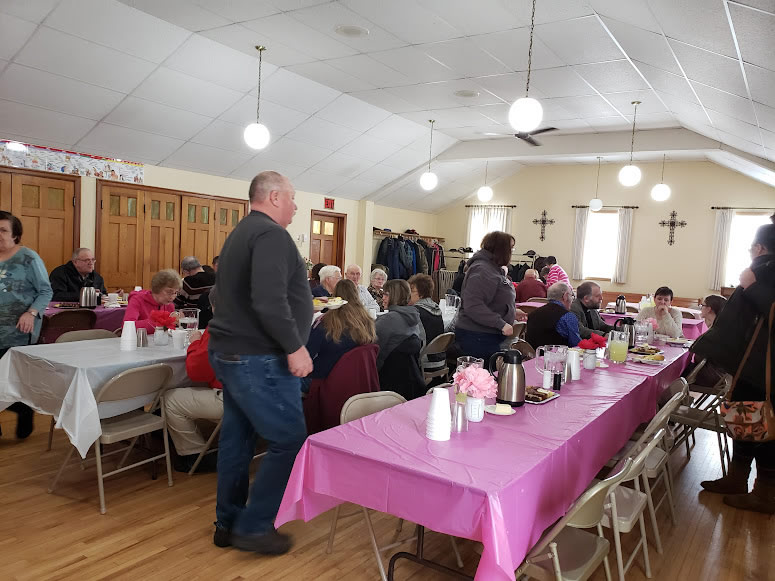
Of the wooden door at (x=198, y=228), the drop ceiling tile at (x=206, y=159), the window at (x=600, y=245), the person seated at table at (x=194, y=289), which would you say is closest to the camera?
the person seated at table at (x=194, y=289)

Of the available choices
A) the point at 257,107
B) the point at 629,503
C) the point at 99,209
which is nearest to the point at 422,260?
the point at 257,107

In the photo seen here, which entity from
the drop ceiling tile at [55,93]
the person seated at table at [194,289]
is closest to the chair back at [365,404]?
the person seated at table at [194,289]

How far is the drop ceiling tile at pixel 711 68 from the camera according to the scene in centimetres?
384

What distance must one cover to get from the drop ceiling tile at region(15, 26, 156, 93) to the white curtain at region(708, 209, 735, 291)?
9416 millimetres

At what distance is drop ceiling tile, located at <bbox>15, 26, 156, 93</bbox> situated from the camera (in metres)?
4.81

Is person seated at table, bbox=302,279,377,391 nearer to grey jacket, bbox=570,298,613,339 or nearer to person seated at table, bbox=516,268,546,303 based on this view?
grey jacket, bbox=570,298,613,339

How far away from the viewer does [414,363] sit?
361 centimetres

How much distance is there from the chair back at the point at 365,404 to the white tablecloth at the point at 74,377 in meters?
1.35

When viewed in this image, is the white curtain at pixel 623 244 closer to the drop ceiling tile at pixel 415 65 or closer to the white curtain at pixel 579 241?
the white curtain at pixel 579 241

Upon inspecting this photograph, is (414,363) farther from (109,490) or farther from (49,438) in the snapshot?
(49,438)

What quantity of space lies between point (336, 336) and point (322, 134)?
541cm

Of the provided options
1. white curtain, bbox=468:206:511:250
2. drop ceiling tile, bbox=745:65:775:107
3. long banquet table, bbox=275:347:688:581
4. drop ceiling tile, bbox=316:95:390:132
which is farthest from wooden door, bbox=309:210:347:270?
long banquet table, bbox=275:347:688:581

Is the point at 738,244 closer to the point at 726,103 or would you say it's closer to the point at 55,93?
the point at 726,103

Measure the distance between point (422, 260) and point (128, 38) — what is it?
299 inches
